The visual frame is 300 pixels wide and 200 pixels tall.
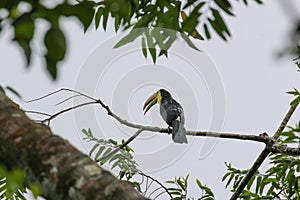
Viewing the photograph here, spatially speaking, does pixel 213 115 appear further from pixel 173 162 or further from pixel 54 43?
pixel 54 43

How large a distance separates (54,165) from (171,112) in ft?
18.7

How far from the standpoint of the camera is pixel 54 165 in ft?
4.25

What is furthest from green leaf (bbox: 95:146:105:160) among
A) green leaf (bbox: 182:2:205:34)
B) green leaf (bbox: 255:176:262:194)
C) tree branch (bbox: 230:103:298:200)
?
green leaf (bbox: 182:2:205:34)

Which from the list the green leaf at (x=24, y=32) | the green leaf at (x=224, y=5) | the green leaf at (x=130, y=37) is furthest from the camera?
the green leaf at (x=130, y=37)

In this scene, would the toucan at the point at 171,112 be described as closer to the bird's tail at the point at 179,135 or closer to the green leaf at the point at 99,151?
the bird's tail at the point at 179,135

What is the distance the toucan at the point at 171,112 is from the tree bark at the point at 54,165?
12.6ft

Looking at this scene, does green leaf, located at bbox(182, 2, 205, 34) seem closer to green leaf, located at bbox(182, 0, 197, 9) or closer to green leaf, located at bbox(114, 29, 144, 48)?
green leaf, located at bbox(182, 0, 197, 9)

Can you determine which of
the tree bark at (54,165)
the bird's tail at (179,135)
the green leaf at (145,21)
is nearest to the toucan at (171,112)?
the bird's tail at (179,135)

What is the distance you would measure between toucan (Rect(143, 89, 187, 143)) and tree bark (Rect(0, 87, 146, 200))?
3.83 meters

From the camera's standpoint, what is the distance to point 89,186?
124 cm

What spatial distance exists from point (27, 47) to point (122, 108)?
11.5ft

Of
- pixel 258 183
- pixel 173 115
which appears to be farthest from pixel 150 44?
pixel 173 115

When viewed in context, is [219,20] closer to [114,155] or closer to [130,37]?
[130,37]

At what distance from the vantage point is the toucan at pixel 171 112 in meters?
5.52
